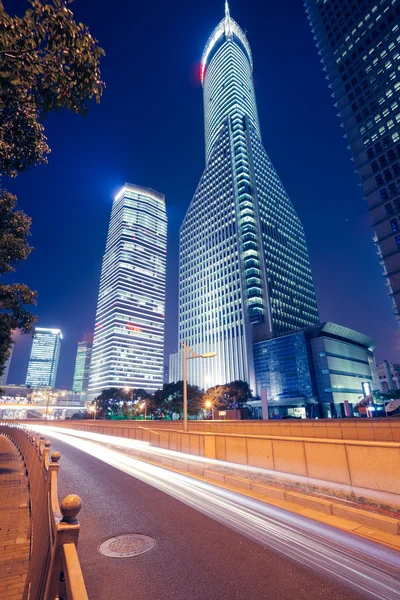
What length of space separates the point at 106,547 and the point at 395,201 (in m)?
85.6

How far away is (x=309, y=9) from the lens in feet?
305

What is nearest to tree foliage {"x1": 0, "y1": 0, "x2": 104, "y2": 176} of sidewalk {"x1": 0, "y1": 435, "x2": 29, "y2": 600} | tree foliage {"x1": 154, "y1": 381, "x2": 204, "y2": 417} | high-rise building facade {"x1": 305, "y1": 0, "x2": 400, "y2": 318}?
sidewalk {"x1": 0, "y1": 435, "x2": 29, "y2": 600}

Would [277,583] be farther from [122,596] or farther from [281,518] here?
[281,518]

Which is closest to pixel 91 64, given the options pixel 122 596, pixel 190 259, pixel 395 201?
pixel 122 596

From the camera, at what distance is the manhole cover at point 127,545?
210 inches

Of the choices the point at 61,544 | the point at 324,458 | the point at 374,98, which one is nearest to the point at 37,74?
the point at 61,544

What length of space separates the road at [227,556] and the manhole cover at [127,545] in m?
0.18

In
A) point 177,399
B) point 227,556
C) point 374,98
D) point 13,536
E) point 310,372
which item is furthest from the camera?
point 310,372

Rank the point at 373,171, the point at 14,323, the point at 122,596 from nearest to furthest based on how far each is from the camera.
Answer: the point at 122,596, the point at 14,323, the point at 373,171

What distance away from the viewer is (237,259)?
124 m

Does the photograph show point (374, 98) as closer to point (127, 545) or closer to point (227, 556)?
point (227, 556)

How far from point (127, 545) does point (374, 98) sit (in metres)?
101

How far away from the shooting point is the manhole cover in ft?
17.5

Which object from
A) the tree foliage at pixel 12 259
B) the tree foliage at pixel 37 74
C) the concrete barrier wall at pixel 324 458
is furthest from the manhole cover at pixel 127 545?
the tree foliage at pixel 12 259
